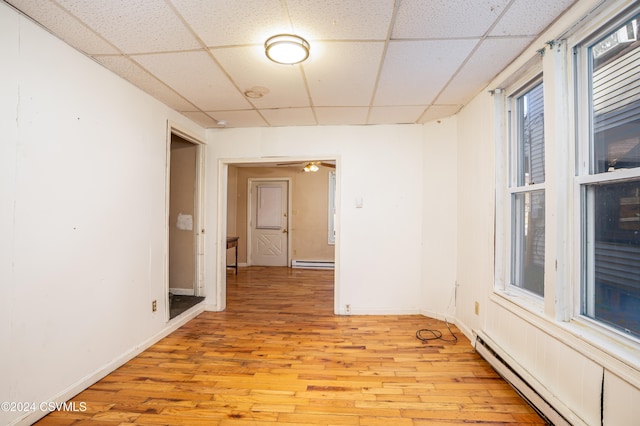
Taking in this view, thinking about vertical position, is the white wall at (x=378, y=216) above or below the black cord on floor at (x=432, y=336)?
above

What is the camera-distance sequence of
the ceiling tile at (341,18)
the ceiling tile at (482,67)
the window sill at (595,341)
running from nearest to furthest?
the window sill at (595,341) → the ceiling tile at (341,18) → the ceiling tile at (482,67)

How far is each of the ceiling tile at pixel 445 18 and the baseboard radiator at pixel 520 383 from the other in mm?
2308

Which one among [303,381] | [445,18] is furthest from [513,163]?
[303,381]

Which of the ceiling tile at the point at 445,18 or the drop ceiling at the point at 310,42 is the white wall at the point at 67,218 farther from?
the ceiling tile at the point at 445,18

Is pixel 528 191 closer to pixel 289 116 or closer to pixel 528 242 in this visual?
pixel 528 242

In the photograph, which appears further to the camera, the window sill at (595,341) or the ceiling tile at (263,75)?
the ceiling tile at (263,75)

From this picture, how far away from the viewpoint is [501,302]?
7.38 feet

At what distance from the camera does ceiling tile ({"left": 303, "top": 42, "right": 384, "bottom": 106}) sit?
1.92 m

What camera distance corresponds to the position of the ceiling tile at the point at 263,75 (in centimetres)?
200

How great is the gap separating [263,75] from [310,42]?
0.61m

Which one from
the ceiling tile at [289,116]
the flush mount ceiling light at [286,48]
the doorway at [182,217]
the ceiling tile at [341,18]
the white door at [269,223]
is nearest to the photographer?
the ceiling tile at [341,18]

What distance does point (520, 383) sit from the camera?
1.89 meters

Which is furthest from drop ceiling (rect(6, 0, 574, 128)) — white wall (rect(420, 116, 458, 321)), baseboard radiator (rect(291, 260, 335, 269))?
baseboard radiator (rect(291, 260, 335, 269))

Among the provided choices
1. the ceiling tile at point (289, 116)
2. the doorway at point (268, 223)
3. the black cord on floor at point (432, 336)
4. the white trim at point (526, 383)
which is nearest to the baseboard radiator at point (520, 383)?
the white trim at point (526, 383)
